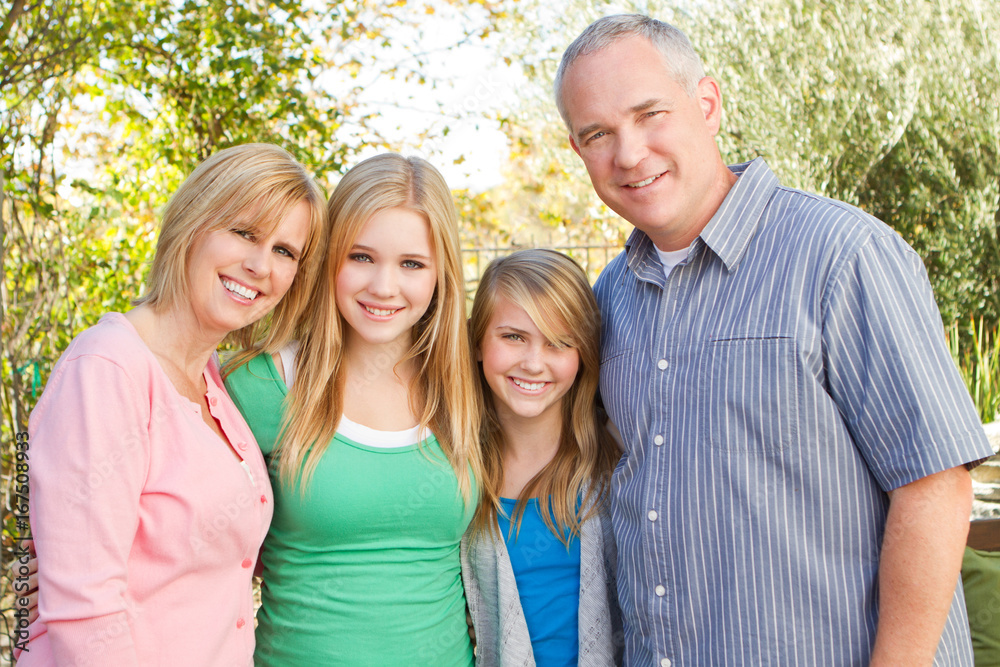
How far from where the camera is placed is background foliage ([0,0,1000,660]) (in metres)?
3.49

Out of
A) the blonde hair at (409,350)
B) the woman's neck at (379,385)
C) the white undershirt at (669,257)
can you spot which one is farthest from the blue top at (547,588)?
the white undershirt at (669,257)

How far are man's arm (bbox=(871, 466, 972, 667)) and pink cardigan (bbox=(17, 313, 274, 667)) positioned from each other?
1.41m

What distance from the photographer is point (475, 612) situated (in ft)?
7.23

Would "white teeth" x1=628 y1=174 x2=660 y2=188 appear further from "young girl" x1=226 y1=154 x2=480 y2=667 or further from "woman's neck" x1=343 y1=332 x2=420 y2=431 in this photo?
"woman's neck" x1=343 y1=332 x2=420 y2=431

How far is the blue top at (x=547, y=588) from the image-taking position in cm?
215

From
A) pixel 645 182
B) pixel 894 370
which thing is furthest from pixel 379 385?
pixel 894 370

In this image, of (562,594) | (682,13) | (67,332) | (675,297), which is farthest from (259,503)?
(682,13)

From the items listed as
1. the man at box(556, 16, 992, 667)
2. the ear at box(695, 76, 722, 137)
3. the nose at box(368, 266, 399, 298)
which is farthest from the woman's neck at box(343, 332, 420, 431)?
the ear at box(695, 76, 722, 137)

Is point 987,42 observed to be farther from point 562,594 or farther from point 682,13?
point 562,594

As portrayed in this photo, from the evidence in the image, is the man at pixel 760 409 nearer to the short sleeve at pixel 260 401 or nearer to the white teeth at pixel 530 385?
the white teeth at pixel 530 385

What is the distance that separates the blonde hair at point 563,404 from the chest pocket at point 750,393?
0.58 m

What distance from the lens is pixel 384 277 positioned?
6.72 feet

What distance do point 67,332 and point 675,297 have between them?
3.31 metres

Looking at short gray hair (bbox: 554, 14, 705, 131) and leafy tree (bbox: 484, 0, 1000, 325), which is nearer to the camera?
short gray hair (bbox: 554, 14, 705, 131)
